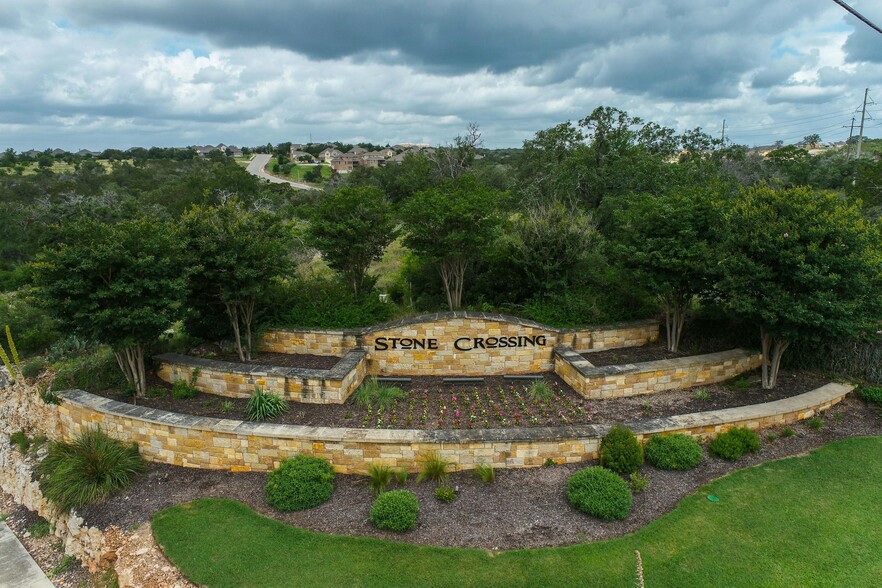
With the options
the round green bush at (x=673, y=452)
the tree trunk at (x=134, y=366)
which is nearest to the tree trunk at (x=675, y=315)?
the round green bush at (x=673, y=452)

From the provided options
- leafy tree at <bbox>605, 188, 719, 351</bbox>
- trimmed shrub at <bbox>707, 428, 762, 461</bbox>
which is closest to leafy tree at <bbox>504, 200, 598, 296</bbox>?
leafy tree at <bbox>605, 188, 719, 351</bbox>

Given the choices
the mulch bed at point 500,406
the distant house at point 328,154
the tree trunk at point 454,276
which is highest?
the distant house at point 328,154

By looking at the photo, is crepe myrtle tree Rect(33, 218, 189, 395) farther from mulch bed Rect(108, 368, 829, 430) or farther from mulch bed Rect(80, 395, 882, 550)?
mulch bed Rect(80, 395, 882, 550)

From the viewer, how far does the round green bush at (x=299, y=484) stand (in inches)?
293

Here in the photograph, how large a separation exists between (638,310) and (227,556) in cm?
1154

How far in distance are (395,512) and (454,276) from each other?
8.01 metres

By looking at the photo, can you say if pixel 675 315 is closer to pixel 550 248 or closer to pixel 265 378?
pixel 550 248

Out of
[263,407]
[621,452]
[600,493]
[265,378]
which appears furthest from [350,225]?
[600,493]

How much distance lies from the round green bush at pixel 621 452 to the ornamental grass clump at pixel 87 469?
8381 mm

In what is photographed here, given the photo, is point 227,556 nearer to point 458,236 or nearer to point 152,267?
point 152,267

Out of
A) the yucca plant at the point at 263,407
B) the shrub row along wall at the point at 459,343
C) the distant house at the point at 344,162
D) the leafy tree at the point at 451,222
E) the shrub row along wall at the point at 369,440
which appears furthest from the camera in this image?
the distant house at the point at 344,162

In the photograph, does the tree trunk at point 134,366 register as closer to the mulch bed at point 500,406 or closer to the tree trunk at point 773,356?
the mulch bed at point 500,406

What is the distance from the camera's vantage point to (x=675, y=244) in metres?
10.9

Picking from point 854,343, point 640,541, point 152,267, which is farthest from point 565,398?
point 152,267
